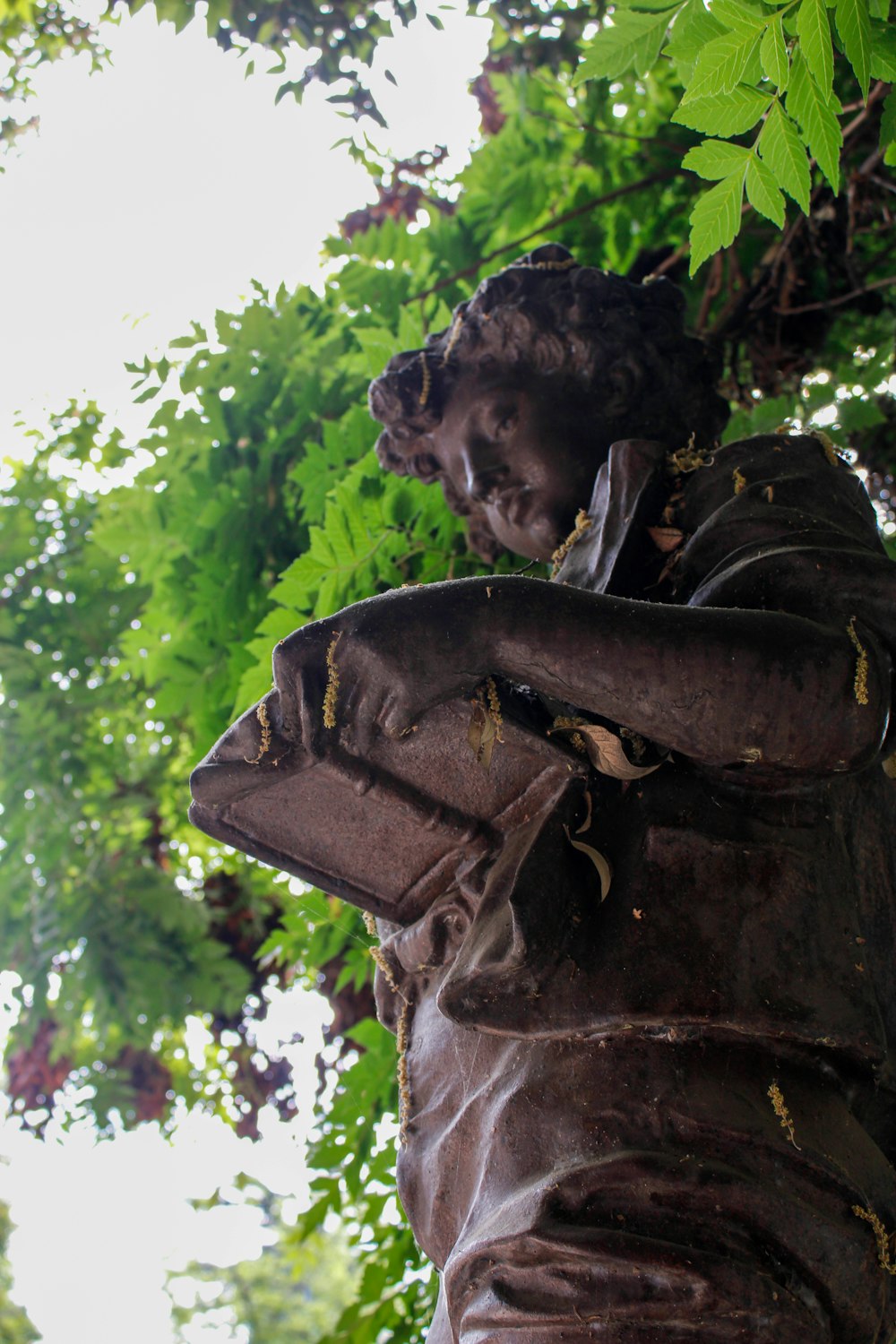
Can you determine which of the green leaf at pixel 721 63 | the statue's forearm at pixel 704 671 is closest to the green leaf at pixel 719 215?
the green leaf at pixel 721 63

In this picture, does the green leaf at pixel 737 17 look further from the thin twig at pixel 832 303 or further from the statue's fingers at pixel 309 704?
the thin twig at pixel 832 303

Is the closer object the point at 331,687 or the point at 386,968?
the point at 331,687

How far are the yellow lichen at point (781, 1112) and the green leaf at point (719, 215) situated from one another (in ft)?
3.57

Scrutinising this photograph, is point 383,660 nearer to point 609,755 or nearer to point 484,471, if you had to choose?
point 609,755

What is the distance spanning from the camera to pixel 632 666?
1556mm

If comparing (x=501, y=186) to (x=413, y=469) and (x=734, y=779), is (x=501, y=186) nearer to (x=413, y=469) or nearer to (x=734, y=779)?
(x=413, y=469)

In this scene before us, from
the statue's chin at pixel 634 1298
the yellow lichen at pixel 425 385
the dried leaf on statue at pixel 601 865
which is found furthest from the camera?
the yellow lichen at pixel 425 385

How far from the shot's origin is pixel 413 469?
251cm

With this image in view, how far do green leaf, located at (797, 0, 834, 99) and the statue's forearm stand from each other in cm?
68

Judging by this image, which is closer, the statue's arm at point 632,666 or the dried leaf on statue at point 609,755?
the statue's arm at point 632,666

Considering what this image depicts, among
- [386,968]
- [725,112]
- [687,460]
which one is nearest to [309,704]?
[386,968]

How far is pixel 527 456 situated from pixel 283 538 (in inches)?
80.0

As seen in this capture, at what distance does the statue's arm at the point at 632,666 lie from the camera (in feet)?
5.09

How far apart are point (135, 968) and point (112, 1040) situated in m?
0.65
